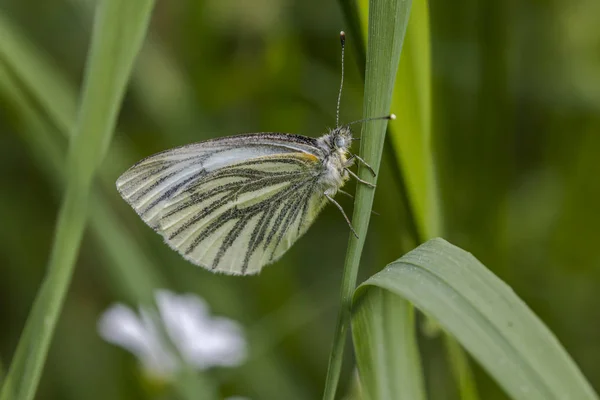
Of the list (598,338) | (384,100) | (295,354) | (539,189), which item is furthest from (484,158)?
(384,100)

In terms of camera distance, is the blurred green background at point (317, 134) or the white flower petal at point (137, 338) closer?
the blurred green background at point (317, 134)

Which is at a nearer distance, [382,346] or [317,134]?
[382,346]

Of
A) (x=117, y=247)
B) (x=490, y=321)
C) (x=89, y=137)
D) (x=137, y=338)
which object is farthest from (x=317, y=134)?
(x=490, y=321)

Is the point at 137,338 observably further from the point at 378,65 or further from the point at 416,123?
the point at 378,65

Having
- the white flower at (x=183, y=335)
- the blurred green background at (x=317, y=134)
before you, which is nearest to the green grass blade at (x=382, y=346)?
the blurred green background at (x=317, y=134)

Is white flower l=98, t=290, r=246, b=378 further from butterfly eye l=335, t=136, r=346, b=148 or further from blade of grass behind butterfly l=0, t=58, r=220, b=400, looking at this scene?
butterfly eye l=335, t=136, r=346, b=148

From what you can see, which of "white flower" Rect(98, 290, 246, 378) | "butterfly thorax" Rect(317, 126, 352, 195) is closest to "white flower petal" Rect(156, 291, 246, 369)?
"white flower" Rect(98, 290, 246, 378)

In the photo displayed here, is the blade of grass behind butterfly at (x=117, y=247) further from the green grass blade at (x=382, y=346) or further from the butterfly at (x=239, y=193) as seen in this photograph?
the green grass blade at (x=382, y=346)
